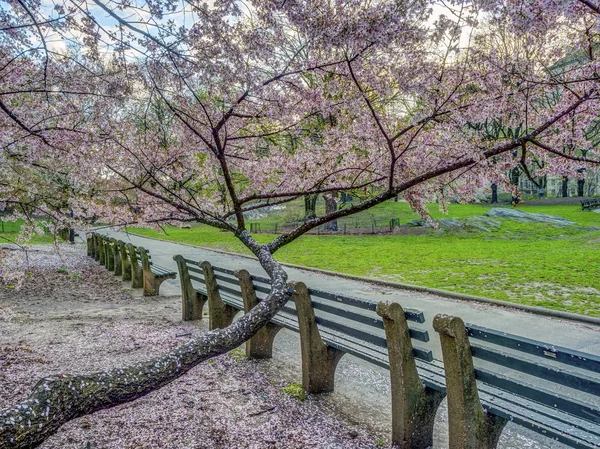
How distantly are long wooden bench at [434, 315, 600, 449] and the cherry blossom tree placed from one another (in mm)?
1489

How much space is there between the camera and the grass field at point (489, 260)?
8578 millimetres

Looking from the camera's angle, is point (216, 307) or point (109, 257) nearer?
point (216, 307)

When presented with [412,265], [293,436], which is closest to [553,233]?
[412,265]

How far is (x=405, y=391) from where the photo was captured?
311cm

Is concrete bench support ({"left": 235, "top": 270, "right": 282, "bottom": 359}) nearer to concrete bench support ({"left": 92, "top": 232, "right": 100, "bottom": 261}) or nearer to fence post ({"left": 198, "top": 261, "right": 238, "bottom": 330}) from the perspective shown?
fence post ({"left": 198, "top": 261, "right": 238, "bottom": 330})

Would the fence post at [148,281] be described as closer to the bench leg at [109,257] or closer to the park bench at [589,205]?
the bench leg at [109,257]

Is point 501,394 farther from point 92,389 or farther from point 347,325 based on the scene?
point 92,389

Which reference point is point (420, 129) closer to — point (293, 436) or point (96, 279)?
point (293, 436)

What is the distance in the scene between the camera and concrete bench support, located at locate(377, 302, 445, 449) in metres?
3.09

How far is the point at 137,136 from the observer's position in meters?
6.00

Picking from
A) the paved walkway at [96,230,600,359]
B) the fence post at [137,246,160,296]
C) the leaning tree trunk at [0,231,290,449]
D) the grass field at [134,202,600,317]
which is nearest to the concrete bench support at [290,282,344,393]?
the leaning tree trunk at [0,231,290,449]

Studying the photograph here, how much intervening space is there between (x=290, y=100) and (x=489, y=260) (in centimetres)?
1029

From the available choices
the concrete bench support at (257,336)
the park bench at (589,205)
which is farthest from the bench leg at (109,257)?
the park bench at (589,205)

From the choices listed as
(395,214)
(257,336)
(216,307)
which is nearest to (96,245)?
(216,307)
